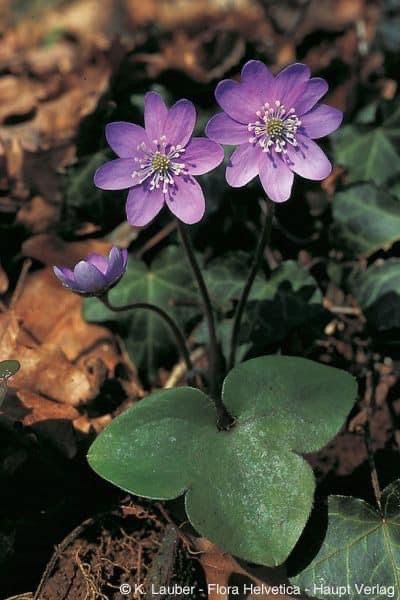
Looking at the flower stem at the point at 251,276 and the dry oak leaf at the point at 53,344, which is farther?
the dry oak leaf at the point at 53,344

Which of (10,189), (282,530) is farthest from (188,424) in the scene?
(10,189)

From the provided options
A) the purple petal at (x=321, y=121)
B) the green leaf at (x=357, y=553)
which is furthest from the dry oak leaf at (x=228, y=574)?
the purple petal at (x=321, y=121)

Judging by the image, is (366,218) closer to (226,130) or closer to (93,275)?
(226,130)

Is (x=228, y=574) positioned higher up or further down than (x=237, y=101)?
further down

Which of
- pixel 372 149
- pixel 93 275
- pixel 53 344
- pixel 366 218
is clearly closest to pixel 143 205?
pixel 93 275

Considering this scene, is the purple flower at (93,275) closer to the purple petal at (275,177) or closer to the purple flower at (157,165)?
the purple flower at (157,165)
